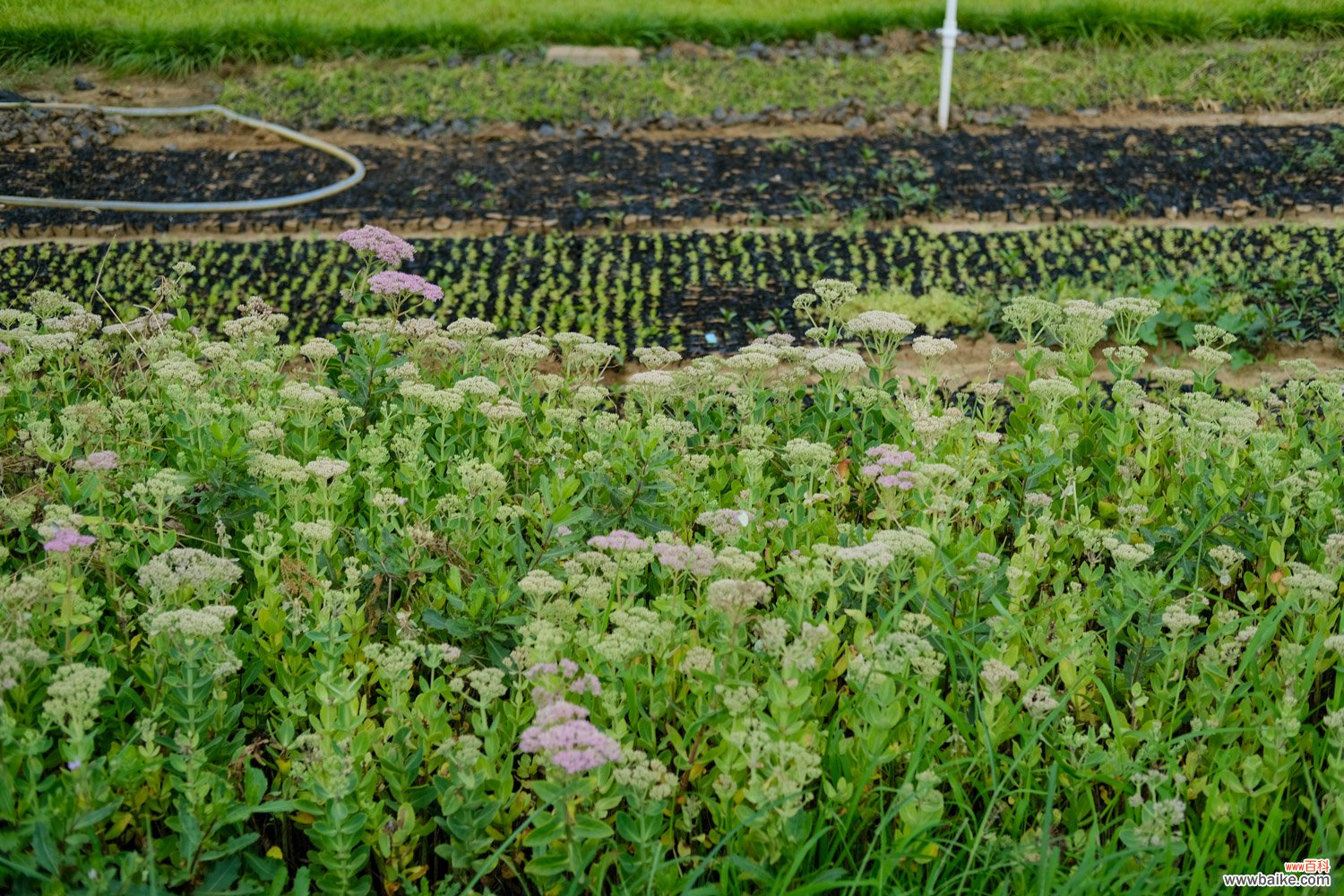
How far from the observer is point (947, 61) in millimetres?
9516

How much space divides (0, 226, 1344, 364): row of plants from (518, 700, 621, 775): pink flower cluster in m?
4.60

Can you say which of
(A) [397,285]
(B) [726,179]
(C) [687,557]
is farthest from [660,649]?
(B) [726,179]

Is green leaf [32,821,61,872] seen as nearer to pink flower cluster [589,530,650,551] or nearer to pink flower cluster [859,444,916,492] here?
pink flower cluster [589,530,650,551]

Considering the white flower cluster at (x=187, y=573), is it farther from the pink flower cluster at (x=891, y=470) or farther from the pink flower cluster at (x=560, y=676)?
the pink flower cluster at (x=891, y=470)

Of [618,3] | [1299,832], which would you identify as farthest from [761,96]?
[1299,832]

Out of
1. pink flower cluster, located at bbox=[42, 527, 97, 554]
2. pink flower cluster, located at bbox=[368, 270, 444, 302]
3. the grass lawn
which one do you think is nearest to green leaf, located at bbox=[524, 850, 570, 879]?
pink flower cluster, located at bbox=[42, 527, 97, 554]

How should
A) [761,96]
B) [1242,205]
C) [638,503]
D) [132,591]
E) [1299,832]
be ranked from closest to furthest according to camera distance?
[1299,832], [132,591], [638,503], [1242,205], [761,96]

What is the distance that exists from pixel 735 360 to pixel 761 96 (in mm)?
7864

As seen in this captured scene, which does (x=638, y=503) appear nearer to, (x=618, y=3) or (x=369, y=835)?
(x=369, y=835)

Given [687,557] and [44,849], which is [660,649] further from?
[44,849]

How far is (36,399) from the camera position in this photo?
3695mm

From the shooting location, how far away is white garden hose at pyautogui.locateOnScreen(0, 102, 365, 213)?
825 centimetres

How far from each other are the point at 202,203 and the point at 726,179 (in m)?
3.76

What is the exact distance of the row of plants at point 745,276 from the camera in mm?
6617
